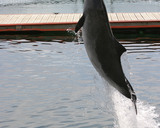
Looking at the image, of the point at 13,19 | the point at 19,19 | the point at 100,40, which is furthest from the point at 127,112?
the point at 13,19

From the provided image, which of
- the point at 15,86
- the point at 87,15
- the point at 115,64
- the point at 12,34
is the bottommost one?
the point at 12,34


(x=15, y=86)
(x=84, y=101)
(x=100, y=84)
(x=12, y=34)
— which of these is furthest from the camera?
(x=12, y=34)

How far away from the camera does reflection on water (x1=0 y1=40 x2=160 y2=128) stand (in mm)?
8109

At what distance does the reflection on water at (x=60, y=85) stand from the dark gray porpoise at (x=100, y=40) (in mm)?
3152

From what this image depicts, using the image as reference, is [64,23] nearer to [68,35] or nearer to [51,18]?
[68,35]

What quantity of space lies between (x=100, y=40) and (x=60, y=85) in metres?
5.45

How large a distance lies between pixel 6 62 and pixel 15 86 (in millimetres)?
2285

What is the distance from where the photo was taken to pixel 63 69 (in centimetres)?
1135

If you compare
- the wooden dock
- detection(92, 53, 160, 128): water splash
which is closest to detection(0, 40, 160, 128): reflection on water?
detection(92, 53, 160, 128): water splash

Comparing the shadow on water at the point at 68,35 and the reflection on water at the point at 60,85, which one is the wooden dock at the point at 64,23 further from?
the reflection on water at the point at 60,85

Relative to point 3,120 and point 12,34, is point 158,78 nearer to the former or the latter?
point 3,120

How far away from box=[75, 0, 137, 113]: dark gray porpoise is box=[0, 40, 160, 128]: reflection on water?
3.15 metres

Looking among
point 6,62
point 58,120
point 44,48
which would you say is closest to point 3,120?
point 58,120

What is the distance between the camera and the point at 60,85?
32.8ft
